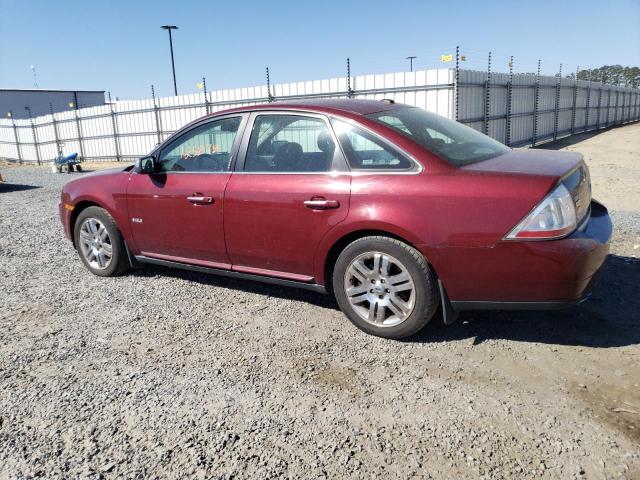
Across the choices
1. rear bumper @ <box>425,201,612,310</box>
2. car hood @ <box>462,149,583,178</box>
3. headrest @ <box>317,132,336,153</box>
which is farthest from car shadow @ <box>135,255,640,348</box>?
headrest @ <box>317,132,336,153</box>

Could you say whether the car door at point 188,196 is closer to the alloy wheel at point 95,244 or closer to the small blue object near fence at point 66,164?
the alloy wheel at point 95,244

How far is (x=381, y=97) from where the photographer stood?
595 inches

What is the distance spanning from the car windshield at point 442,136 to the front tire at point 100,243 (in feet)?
9.25

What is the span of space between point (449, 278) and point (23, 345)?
307cm

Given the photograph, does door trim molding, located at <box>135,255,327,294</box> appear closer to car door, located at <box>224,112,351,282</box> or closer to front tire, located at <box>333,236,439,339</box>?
car door, located at <box>224,112,351,282</box>

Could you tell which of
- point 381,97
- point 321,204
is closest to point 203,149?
point 321,204

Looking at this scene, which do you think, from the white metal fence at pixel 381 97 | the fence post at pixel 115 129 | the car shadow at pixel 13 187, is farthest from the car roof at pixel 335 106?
the fence post at pixel 115 129

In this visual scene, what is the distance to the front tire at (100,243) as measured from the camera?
491 cm

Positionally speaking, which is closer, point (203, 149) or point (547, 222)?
point (547, 222)

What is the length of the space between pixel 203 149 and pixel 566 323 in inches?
127

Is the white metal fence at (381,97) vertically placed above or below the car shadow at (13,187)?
above

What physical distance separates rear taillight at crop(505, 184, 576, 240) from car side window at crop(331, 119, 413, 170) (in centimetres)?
81

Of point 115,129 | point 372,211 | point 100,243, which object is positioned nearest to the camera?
point 372,211

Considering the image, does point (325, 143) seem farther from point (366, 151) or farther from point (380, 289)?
point (380, 289)
